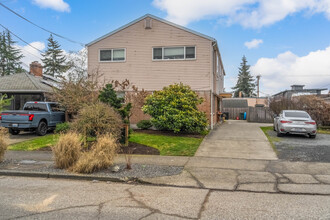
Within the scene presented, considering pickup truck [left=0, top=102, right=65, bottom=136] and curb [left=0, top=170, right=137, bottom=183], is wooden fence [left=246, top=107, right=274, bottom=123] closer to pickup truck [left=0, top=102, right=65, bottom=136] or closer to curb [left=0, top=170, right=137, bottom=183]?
pickup truck [left=0, top=102, right=65, bottom=136]

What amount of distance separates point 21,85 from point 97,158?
1620 cm

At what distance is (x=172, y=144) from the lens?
1042 centimetres

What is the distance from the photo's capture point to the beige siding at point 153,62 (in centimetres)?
1655

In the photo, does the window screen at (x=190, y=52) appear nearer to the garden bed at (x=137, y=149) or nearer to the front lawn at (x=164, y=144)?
the front lawn at (x=164, y=144)

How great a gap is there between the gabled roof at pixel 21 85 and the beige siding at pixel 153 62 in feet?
14.3

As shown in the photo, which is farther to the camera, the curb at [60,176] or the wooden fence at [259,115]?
the wooden fence at [259,115]

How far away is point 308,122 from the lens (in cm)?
1258

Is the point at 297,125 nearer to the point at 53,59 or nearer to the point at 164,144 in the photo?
the point at 164,144

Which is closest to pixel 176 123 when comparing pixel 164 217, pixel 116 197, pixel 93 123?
pixel 93 123

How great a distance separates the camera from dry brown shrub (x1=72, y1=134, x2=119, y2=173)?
6426 mm

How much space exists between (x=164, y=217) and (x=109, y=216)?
0.87 m

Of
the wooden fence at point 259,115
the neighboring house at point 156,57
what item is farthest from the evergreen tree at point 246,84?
the neighboring house at point 156,57

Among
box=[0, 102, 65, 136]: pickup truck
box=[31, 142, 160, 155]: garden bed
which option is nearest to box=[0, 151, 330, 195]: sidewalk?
box=[31, 142, 160, 155]: garden bed

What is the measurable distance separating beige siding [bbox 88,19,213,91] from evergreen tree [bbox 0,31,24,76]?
38354 mm
